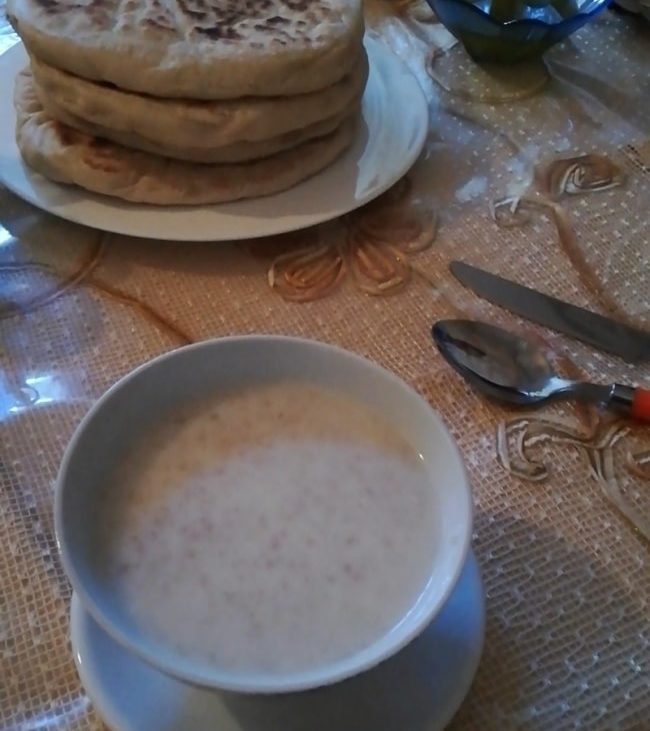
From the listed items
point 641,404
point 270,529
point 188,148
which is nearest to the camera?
point 270,529

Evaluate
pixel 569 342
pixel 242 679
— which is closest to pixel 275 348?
pixel 242 679

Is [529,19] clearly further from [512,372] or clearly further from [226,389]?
[226,389]

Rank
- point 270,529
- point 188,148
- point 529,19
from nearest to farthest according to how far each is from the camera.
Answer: point 270,529 < point 188,148 < point 529,19

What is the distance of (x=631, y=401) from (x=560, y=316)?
115 mm

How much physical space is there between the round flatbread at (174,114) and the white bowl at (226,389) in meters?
0.29

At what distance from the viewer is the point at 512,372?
72 cm

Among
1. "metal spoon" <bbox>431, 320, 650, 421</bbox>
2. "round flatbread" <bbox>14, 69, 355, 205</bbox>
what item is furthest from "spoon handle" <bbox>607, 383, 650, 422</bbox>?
"round flatbread" <bbox>14, 69, 355, 205</bbox>

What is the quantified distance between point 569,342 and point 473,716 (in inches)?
13.4

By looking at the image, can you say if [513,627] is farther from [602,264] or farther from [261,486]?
[602,264]

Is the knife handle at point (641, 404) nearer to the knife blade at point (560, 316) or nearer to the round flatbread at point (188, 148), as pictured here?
the knife blade at point (560, 316)

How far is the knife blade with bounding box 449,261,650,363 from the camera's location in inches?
29.6

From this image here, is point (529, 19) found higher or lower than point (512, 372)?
higher

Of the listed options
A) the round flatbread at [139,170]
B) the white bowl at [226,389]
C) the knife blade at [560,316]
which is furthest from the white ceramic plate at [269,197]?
the white bowl at [226,389]

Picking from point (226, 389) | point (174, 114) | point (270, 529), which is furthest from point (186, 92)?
point (270, 529)
